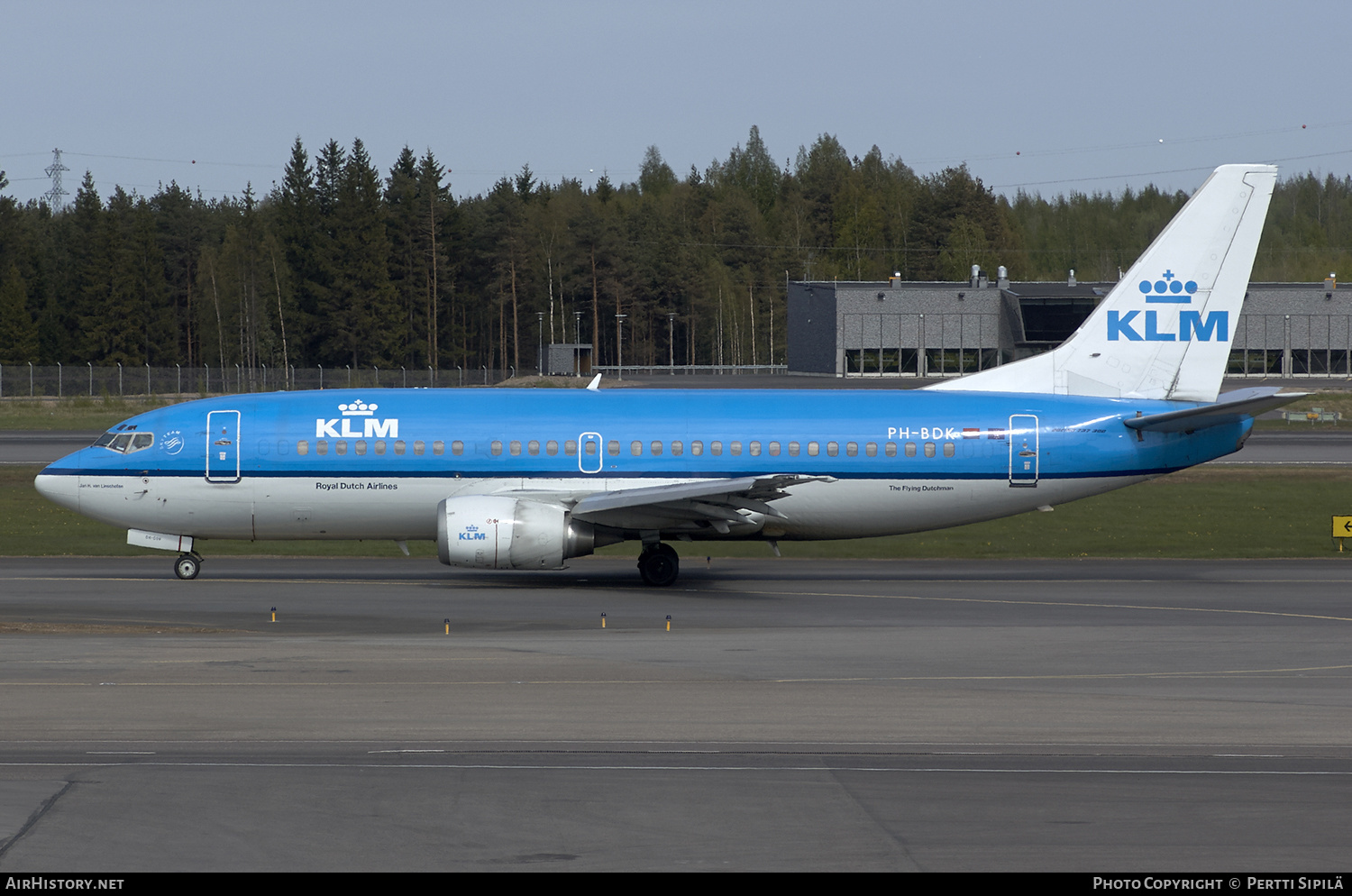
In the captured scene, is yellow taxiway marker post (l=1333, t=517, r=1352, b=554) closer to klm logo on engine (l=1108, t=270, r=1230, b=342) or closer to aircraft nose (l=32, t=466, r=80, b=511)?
klm logo on engine (l=1108, t=270, r=1230, b=342)

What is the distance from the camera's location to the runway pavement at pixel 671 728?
460 inches

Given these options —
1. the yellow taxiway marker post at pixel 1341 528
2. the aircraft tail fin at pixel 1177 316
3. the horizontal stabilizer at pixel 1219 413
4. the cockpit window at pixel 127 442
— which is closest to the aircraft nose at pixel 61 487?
the cockpit window at pixel 127 442

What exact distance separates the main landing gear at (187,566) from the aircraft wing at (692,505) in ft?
28.8

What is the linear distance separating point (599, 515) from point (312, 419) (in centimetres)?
703

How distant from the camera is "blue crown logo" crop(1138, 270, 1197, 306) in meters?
32.4

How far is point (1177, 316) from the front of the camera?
3241 centimetres

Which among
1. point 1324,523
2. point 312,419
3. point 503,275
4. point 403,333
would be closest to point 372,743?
point 312,419

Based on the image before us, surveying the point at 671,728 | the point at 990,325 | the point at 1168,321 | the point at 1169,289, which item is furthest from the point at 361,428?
the point at 990,325

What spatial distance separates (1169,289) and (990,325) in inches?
3268

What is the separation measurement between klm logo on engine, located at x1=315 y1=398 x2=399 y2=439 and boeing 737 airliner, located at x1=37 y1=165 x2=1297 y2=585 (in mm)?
44

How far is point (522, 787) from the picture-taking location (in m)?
13.5

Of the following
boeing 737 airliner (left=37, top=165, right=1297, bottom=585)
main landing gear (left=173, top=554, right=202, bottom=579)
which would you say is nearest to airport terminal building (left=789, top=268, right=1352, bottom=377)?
boeing 737 airliner (left=37, top=165, right=1297, bottom=585)

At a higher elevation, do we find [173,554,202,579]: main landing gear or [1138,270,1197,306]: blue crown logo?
[1138,270,1197,306]: blue crown logo

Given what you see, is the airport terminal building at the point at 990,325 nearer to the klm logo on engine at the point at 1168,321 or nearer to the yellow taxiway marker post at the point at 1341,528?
the yellow taxiway marker post at the point at 1341,528
